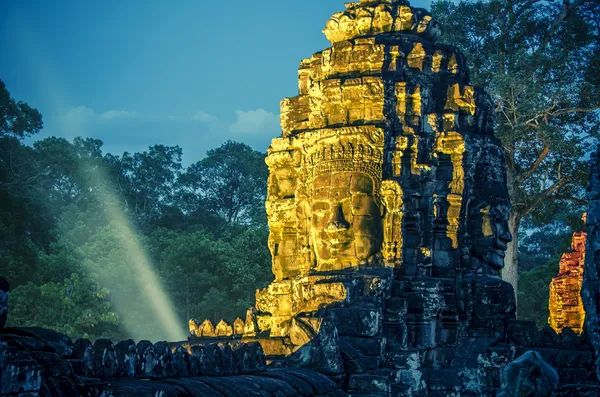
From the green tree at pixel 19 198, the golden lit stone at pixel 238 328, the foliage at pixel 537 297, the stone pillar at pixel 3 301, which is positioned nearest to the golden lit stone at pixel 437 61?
the golden lit stone at pixel 238 328

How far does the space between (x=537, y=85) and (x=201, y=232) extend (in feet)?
48.6

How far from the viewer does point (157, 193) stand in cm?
5069

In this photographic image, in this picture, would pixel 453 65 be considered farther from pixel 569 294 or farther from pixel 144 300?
pixel 144 300

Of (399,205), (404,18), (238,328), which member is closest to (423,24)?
(404,18)

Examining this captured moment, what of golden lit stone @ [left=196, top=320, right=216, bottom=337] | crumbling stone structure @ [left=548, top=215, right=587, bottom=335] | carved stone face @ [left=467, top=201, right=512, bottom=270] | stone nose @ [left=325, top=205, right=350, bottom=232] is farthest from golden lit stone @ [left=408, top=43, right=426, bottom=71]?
crumbling stone structure @ [left=548, top=215, right=587, bottom=335]

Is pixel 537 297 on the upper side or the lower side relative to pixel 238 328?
upper

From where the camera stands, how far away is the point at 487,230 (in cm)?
2084

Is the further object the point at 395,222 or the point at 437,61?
the point at 437,61

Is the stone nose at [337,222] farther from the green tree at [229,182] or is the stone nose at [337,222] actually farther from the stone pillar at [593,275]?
the green tree at [229,182]

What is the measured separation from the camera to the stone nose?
762 inches

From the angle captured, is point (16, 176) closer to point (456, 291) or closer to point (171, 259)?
point (171, 259)

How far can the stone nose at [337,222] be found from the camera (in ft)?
63.5

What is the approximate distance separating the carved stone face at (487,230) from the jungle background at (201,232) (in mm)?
10926

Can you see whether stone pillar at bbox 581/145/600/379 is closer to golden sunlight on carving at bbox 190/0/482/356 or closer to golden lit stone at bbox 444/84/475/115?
golden sunlight on carving at bbox 190/0/482/356
